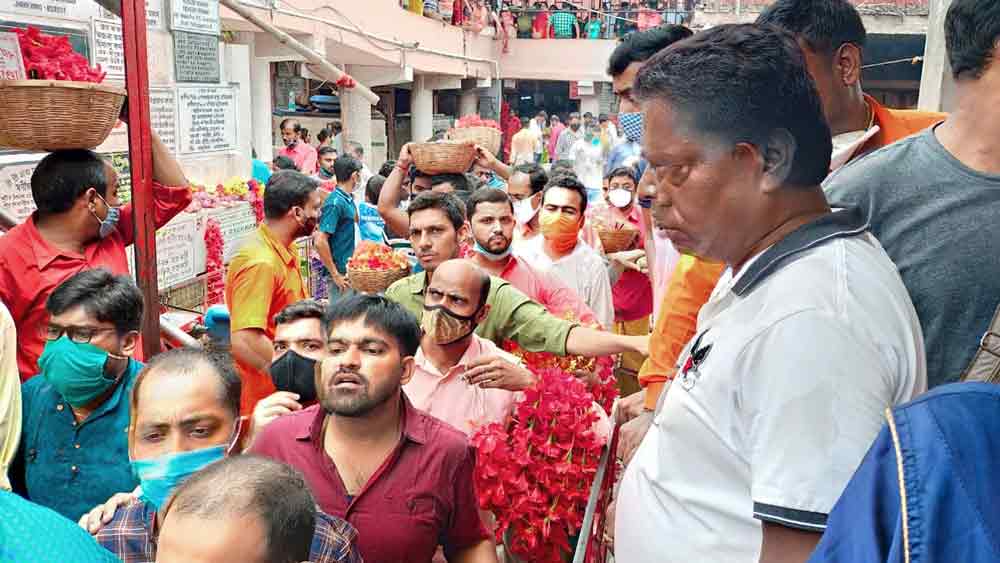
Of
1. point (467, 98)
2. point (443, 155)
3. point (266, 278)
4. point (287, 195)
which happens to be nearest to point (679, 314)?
point (266, 278)

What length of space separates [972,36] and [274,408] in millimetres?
2245

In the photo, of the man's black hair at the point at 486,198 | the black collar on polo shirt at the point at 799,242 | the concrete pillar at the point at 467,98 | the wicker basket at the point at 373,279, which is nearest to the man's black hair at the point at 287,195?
the wicker basket at the point at 373,279

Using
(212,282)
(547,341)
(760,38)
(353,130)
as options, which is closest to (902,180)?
(760,38)

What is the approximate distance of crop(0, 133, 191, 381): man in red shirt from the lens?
3.73m

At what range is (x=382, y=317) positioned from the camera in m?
2.88

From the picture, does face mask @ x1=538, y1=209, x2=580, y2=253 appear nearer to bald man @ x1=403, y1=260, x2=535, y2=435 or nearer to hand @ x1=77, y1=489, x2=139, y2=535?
bald man @ x1=403, y1=260, x2=535, y2=435

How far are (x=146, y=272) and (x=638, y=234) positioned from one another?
3.71 meters

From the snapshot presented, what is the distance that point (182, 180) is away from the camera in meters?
4.32

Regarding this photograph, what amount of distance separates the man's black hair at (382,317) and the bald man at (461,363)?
0.35 metres

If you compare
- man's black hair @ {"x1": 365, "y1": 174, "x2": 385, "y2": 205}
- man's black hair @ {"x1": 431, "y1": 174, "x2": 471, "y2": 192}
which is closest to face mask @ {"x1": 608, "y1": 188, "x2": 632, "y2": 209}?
man's black hair @ {"x1": 431, "y1": 174, "x2": 471, "y2": 192}

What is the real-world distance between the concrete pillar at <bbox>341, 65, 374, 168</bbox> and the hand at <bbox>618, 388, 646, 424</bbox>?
49.9 ft

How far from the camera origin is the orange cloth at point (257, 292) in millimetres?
4348

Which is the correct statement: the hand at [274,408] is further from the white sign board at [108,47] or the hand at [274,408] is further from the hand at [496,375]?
the white sign board at [108,47]

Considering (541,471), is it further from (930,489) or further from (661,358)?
(930,489)
